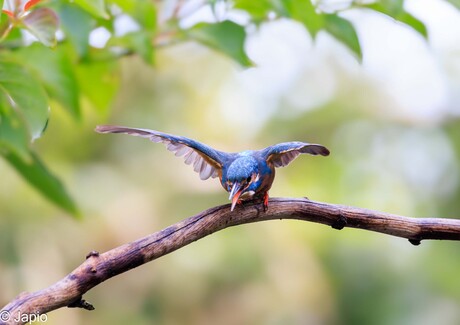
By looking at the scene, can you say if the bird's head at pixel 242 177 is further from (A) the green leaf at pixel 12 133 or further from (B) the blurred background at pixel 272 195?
(B) the blurred background at pixel 272 195

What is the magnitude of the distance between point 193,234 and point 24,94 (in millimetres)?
616

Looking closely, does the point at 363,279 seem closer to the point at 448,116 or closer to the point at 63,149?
the point at 448,116

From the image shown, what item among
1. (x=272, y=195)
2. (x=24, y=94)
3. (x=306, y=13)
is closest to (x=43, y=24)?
(x=24, y=94)

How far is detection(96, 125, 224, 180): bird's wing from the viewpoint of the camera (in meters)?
2.22

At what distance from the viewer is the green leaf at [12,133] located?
6.86ft

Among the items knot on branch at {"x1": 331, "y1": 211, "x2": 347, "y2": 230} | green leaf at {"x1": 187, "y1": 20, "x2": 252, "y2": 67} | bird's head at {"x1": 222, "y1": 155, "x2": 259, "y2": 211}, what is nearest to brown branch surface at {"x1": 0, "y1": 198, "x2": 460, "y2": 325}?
knot on branch at {"x1": 331, "y1": 211, "x2": 347, "y2": 230}

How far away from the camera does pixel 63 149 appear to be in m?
7.64

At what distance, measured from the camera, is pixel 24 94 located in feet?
5.86

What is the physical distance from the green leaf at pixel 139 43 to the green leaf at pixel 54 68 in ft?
0.75

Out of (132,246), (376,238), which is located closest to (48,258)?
(376,238)

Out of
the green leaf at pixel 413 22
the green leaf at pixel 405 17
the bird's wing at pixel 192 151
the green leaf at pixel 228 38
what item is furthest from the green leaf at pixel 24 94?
the green leaf at pixel 413 22

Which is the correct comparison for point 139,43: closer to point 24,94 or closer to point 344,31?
point 24,94

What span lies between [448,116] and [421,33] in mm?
6517

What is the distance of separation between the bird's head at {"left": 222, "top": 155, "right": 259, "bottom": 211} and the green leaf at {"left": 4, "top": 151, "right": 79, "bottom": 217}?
606 millimetres
